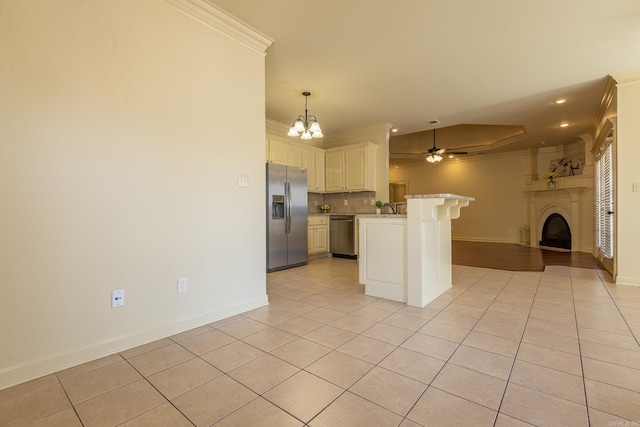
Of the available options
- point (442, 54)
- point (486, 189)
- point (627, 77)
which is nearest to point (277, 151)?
point (442, 54)

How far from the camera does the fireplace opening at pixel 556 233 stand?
7.26 metres

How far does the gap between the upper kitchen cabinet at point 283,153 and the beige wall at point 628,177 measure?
182 inches

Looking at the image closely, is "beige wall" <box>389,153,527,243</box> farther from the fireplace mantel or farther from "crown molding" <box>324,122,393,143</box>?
"crown molding" <box>324,122,393,143</box>

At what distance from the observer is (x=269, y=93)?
14.1 ft

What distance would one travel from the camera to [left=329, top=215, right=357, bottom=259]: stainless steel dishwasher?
226 inches

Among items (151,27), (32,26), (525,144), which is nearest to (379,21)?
(151,27)

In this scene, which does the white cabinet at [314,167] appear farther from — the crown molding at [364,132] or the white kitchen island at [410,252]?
the white kitchen island at [410,252]

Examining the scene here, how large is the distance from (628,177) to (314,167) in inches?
183

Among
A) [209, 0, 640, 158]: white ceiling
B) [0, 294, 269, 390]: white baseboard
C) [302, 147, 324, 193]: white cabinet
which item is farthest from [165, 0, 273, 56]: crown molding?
[302, 147, 324, 193]: white cabinet

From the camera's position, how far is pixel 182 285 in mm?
2348

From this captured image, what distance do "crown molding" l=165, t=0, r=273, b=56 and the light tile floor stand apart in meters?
2.54

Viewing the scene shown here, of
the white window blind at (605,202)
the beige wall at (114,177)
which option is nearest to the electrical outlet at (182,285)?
the beige wall at (114,177)

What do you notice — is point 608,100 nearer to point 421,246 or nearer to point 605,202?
point 605,202

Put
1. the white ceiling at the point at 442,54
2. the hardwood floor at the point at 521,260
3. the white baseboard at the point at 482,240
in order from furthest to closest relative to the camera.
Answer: the white baseboard at the point at 482,240
the hardwood floor at the point at 521,260
the white ceiling at the point at 442,54
